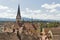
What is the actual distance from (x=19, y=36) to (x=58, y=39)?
8.45m

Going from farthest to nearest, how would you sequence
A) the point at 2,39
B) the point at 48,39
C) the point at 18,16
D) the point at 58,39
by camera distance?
the point at 18,16 → the point at 48,39 → the point at 58,39 → the point at 2,39

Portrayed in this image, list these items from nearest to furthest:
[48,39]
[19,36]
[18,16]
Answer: [19,36] → [48,39] → [18,16]

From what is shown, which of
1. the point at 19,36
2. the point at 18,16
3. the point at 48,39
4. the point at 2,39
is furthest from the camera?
the point at 18,16

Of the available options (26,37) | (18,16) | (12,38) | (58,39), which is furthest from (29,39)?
(18,16)

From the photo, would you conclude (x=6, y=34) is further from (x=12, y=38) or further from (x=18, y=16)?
(x=18, y=16)

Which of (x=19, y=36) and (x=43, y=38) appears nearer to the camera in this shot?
(x=19, y=36)

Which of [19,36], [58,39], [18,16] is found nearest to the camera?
[19,36]

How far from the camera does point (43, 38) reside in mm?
21812

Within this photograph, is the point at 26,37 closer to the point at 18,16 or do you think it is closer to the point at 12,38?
the point at 12,38

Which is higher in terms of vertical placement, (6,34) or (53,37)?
(6,34)

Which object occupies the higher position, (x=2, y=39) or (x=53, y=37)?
(x=2, y=39)

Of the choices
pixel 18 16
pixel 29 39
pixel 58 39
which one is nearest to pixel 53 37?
pixel 58 39

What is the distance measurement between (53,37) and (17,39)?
31.2 ft

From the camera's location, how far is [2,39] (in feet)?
36.9
